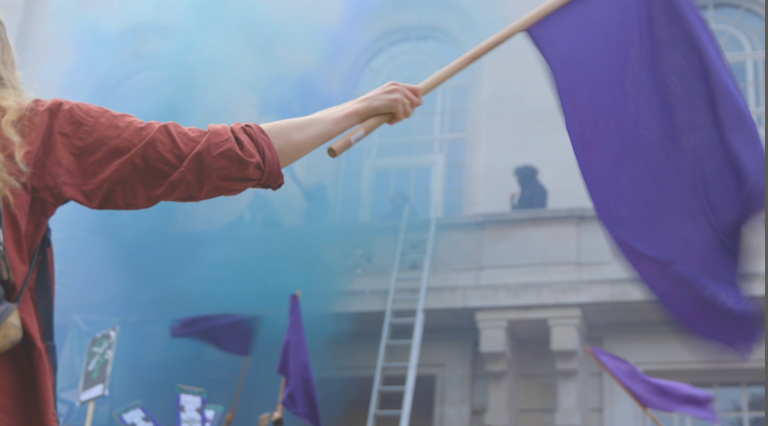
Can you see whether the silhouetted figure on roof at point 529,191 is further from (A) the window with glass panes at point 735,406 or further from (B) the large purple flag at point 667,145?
(B) the large purple flag at point 667,145

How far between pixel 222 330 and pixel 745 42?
5792mm

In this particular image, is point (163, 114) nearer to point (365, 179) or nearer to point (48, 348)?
point (365, 179)

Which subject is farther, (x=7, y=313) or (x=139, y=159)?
(x=139, y=159)

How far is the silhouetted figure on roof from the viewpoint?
754 centimetres

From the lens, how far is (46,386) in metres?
1.05

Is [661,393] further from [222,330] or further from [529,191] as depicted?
[222,330]

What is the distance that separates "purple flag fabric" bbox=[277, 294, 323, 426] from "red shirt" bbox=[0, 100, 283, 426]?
16.2ft

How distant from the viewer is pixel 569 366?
22.9 ft

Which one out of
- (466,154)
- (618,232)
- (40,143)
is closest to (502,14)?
(466,154)

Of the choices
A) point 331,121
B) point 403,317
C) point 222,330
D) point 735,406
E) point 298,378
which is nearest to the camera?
point 331,121

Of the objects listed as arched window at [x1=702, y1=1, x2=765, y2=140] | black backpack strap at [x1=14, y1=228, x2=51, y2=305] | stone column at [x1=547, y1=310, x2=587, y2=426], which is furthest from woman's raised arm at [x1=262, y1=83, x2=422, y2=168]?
arched window at [x1=702, y1=1, x2=765, y2=140]

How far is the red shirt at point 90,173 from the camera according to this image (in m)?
1.04

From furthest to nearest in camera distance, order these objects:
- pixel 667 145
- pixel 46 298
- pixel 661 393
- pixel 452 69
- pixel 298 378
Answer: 1. pixel 298 378
2. pixel 661 393
3. pixel 667 145
4. pixel 452 69
5. pixel 46 298

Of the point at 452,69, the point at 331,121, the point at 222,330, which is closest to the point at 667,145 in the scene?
the point at 452,69
